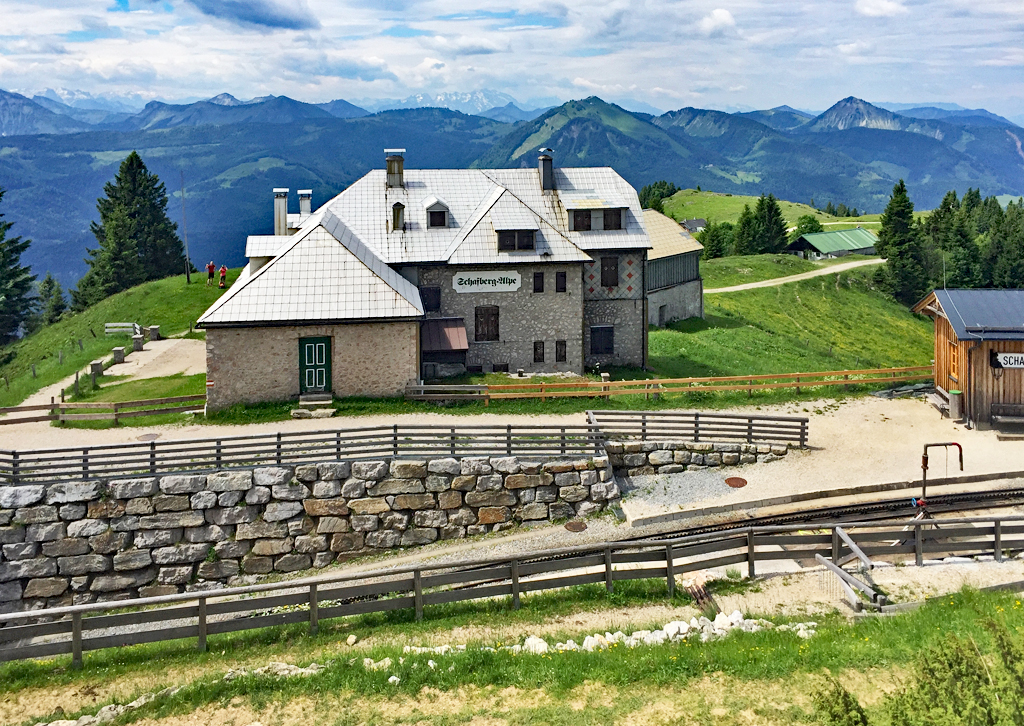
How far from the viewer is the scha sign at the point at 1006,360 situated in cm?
3212

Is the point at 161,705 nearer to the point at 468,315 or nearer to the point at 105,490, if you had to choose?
the point at 105,490

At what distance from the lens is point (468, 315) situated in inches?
1655

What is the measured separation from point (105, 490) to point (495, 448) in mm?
12818

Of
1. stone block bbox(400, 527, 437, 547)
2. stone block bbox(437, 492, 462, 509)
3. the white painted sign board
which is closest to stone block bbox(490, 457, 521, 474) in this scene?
stone block bbox(437, 492, 462, 509)

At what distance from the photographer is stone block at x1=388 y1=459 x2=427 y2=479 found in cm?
2786

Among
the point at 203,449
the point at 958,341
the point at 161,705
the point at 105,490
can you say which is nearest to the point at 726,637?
the point at 161,705

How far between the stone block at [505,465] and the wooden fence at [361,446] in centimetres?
32

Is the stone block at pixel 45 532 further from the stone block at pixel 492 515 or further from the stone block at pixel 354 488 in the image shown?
the stone block at pixel 492 515

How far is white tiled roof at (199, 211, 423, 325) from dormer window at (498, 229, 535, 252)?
21.7 feet

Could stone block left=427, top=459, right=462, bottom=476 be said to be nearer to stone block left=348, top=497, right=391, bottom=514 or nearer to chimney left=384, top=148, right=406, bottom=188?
stone block left=348, top=497, right=391, bottom=514

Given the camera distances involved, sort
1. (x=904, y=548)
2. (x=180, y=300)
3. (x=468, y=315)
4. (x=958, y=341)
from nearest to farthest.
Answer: (x=904, y=548)
(x=958, y=341)
(x=468, y=315)
(x=180, y=300)

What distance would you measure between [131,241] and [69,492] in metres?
65.2

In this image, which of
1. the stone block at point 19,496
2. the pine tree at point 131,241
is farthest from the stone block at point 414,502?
the pine tree at point 131,241

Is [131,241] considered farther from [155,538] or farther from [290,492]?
[290,492]
